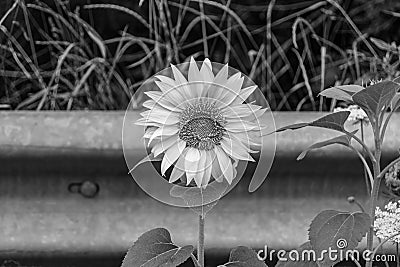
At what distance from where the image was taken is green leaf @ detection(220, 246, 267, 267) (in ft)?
4.64

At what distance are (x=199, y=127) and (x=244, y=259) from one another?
297mm

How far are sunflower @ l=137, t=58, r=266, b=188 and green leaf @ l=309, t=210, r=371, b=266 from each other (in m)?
0.19

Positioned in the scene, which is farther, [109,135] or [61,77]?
[61,77]

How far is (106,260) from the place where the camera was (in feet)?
6.48

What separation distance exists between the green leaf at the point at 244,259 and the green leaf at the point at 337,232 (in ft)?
0.42

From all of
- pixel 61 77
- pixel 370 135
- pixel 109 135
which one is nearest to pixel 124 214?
pixel 109 135

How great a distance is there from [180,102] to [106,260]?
0.79 metres

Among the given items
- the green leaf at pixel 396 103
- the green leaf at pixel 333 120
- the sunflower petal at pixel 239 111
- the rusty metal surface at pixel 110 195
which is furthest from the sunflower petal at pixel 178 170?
the rusty metal surface at pixel 110 195

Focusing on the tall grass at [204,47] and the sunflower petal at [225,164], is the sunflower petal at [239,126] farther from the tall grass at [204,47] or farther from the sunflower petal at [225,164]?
the tall grass at [204,47]

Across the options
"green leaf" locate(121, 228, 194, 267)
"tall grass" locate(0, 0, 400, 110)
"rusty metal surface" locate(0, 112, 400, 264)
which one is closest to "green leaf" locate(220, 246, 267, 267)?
"green leaf" locate(121, 228, 194, 267)

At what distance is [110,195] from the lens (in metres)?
2.02

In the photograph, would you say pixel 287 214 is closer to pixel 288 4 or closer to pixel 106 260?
pixel 106 260

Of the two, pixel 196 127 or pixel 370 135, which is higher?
pixel 370 135

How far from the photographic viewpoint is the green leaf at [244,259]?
55.6 inches
